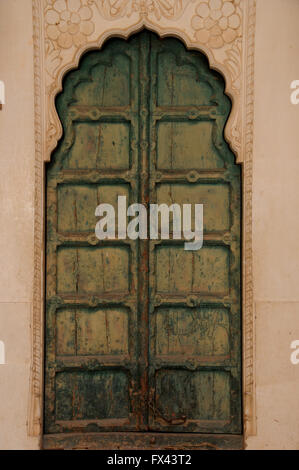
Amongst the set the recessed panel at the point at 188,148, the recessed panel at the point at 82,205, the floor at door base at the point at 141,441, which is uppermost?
the recessed panel at the point at 188,148

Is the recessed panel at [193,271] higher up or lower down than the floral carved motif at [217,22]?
lower down

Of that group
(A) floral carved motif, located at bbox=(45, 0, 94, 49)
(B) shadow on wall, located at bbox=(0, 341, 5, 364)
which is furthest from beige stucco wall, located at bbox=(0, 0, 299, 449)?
(A) floral carved motif, located at bbox=(45, 0, 94, 49)

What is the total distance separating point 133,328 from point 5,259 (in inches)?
36.2

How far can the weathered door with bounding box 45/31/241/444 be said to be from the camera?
10.8ft

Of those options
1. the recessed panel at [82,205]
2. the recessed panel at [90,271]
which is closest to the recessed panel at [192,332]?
the recessed panel at [90,271]

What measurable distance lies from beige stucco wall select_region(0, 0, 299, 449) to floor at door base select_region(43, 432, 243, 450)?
0.12m

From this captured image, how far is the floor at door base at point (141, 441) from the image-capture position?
3209 mm

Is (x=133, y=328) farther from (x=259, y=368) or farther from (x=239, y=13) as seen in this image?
(x=239, y=13)

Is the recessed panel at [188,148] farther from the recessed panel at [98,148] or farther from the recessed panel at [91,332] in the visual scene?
the recessed panel at [91,332]

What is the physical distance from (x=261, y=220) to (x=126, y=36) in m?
1.44

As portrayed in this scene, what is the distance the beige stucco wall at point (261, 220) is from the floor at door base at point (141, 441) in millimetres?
123

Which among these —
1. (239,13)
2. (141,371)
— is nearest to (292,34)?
(239,13)

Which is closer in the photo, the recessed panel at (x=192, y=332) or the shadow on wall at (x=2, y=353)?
the shadow on wall at (x=2, y=353)

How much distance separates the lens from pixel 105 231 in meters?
3.32
